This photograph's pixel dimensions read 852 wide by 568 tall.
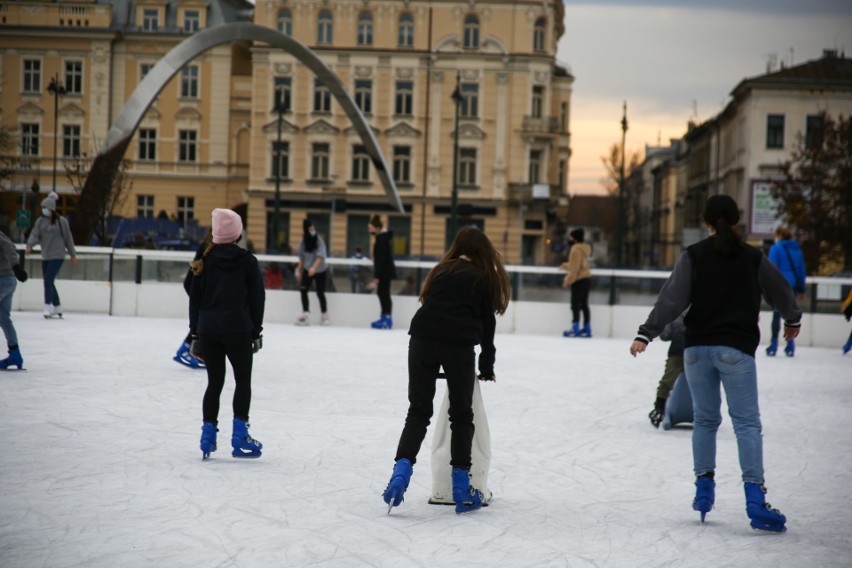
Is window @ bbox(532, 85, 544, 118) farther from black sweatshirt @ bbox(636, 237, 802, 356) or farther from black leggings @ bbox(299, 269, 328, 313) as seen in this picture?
black sweatshirt @ bbox(636, 237, 802, 356)

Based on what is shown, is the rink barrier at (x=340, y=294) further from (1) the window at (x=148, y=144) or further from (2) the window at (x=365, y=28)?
(1) the window at (x=148, y=144)

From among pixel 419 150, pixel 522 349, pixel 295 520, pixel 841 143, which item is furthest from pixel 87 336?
pixel 419 150

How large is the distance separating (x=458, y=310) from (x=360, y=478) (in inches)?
58.4

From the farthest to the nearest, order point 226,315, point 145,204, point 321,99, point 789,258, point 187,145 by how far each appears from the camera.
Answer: point 145,204
point 187,145
point 321,99
point 789,258
point 226,315

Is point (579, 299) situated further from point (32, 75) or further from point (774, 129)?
point (32, 75)

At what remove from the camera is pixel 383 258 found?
18.4 m

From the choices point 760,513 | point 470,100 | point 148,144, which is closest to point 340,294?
point 760,513

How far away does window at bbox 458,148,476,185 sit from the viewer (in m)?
55.2

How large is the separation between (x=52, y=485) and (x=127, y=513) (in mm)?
832

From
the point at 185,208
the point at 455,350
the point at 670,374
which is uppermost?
the point at 185,208

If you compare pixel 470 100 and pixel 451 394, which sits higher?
pixel 470 100

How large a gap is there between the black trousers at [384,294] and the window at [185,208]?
40.4m

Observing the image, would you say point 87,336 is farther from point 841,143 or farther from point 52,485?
point 841,143

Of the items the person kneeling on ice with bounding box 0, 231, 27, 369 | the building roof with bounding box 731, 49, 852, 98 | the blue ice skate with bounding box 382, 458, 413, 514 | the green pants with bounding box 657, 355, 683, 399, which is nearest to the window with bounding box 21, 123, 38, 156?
the building roof with bounding box 731, 49, 852, 98
